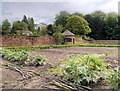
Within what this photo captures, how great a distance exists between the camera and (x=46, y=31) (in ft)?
99.3

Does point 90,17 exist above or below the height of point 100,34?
above

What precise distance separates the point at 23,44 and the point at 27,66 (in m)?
11.3

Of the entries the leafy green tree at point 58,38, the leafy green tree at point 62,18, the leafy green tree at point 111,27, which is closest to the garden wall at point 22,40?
the leafy green tree at point 58,38

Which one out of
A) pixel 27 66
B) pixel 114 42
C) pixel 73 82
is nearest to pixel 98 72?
pixel 73 82

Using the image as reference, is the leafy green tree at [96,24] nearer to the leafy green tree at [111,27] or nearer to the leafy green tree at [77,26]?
the leafy green tree at [111,27]

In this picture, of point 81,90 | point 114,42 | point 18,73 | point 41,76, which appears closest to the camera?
point 81,90

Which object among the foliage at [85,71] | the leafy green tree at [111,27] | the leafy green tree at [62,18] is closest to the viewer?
the foliage at [85,71]

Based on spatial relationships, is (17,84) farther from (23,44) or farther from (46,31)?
(46,31)

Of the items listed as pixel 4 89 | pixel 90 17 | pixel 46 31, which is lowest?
pixel 4 89

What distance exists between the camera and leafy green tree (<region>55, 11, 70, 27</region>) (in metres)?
35.4

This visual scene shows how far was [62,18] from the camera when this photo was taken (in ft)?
119

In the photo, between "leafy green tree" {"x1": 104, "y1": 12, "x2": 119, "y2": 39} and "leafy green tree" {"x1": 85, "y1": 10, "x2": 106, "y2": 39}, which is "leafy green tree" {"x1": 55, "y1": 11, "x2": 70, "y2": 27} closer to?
"leafy green tree" {"x1": 85, "y1": 10, "x2": 106, "y2": 39}

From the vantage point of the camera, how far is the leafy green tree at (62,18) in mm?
35438

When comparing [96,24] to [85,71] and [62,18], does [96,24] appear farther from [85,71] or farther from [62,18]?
[85,71]
